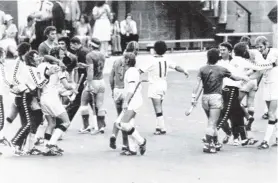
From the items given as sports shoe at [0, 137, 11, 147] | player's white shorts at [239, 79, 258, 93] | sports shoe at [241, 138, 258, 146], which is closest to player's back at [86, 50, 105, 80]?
sports shoe at [0, 137, 11, 147]

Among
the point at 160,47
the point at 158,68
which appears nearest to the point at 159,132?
the point at 158,68

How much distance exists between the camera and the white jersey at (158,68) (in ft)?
39.7

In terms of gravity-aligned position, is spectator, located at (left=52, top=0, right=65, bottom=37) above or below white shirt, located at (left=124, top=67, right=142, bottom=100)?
above

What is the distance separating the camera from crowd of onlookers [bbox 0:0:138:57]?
65.4ft

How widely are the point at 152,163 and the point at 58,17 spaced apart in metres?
11.7

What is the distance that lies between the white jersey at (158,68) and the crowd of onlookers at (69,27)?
7.52 metres

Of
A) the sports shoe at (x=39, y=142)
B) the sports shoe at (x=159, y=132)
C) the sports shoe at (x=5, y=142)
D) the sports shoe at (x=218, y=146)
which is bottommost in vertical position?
the sports shoe at (x=159, y=132)

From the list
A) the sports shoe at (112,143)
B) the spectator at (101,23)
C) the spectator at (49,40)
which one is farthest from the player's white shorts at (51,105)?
the spectator at (101,23)

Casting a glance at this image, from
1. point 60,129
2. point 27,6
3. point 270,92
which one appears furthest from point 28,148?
point 27,6

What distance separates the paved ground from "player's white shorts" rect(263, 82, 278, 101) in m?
0.86

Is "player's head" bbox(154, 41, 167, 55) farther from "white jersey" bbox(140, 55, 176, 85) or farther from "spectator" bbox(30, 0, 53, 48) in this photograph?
"spectator" bbox(30, 0, 53, 48)

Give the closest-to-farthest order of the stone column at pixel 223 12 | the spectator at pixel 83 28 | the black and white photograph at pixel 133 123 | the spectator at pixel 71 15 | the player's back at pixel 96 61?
the black and white photograph at pixel 133 123 < the player's back at pixel 96 61 < the spectator at pixel 71 15 < the spectator at pixel 83 28 < the stone column at pixel 223 12

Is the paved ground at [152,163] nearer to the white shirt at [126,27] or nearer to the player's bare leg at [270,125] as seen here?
→ the player's bare leg at [270,125]

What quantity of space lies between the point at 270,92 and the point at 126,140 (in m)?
2.48
